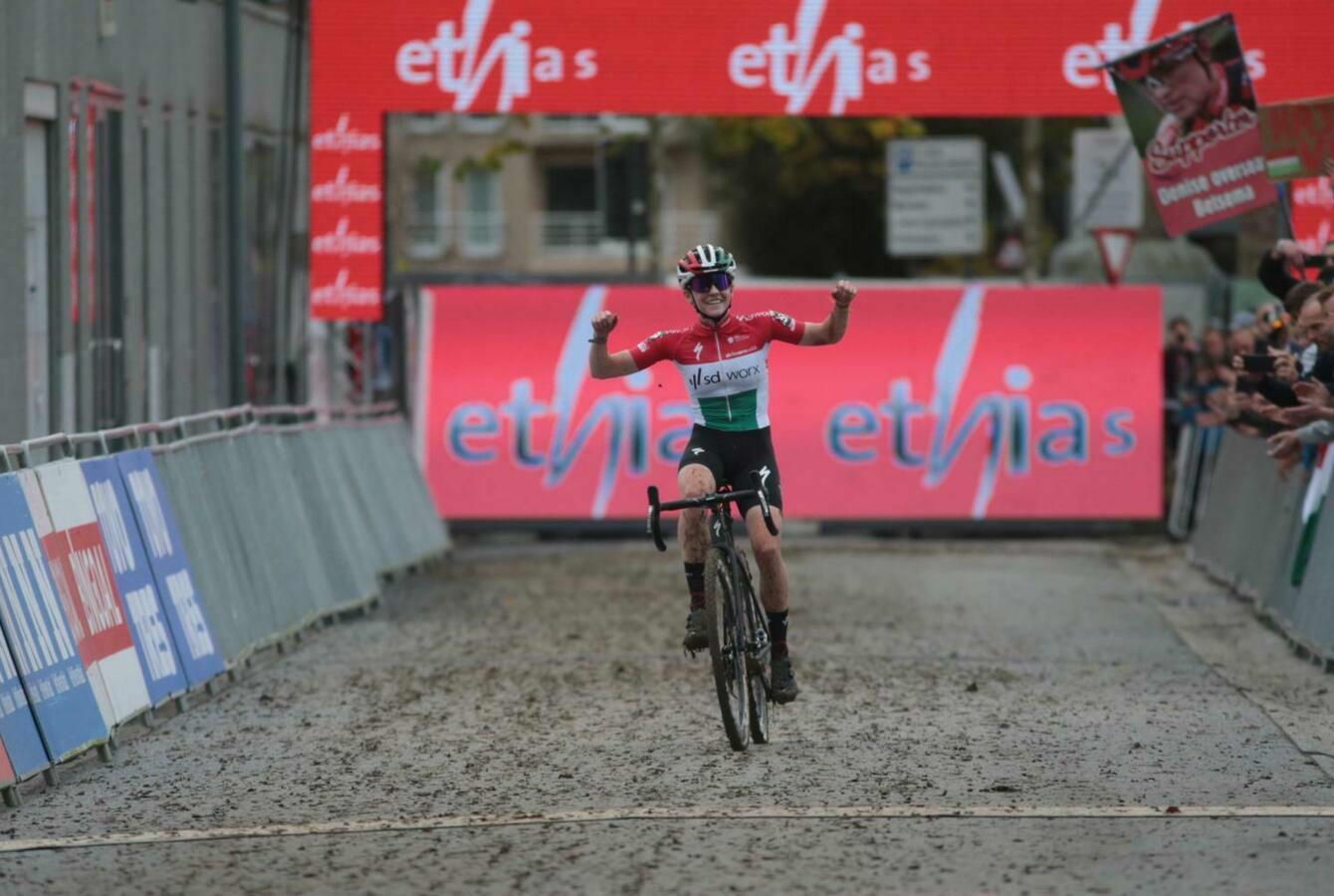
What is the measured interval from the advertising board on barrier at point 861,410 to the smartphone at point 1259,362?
9.28 m

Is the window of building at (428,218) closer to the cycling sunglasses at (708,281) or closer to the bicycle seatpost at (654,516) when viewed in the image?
the cycling sunglasses at (708,281)

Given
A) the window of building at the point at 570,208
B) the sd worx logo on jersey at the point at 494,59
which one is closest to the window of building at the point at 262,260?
the sd worx logo on jersey at the point at 494,59

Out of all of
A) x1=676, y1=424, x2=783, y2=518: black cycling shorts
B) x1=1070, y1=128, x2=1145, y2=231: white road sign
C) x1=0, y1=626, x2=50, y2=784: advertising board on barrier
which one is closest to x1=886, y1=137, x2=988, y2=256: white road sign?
x1=1070, y1=128, x2=1145, y2=231: white road sign

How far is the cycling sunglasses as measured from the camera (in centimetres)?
1046

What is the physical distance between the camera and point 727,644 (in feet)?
32.6

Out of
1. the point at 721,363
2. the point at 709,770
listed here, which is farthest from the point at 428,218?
the point at 709,770

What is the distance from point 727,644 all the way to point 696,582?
49cm

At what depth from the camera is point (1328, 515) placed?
13602 millimetres

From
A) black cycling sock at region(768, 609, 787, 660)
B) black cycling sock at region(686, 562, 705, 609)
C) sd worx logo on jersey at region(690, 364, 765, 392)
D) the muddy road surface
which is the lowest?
the muddy road surface

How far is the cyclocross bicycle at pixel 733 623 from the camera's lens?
9.87m

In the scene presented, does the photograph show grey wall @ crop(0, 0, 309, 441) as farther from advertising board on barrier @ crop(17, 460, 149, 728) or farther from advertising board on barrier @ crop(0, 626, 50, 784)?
advertising board on barrier @ crop(0, 626, 50, 784)

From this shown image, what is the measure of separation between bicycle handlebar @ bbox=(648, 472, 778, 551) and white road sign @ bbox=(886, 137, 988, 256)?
868 inches

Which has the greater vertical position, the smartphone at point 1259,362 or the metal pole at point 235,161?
the metal pole at point 235,161

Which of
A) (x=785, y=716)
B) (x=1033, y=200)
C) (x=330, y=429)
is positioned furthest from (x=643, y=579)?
(x=1033, y=200)
